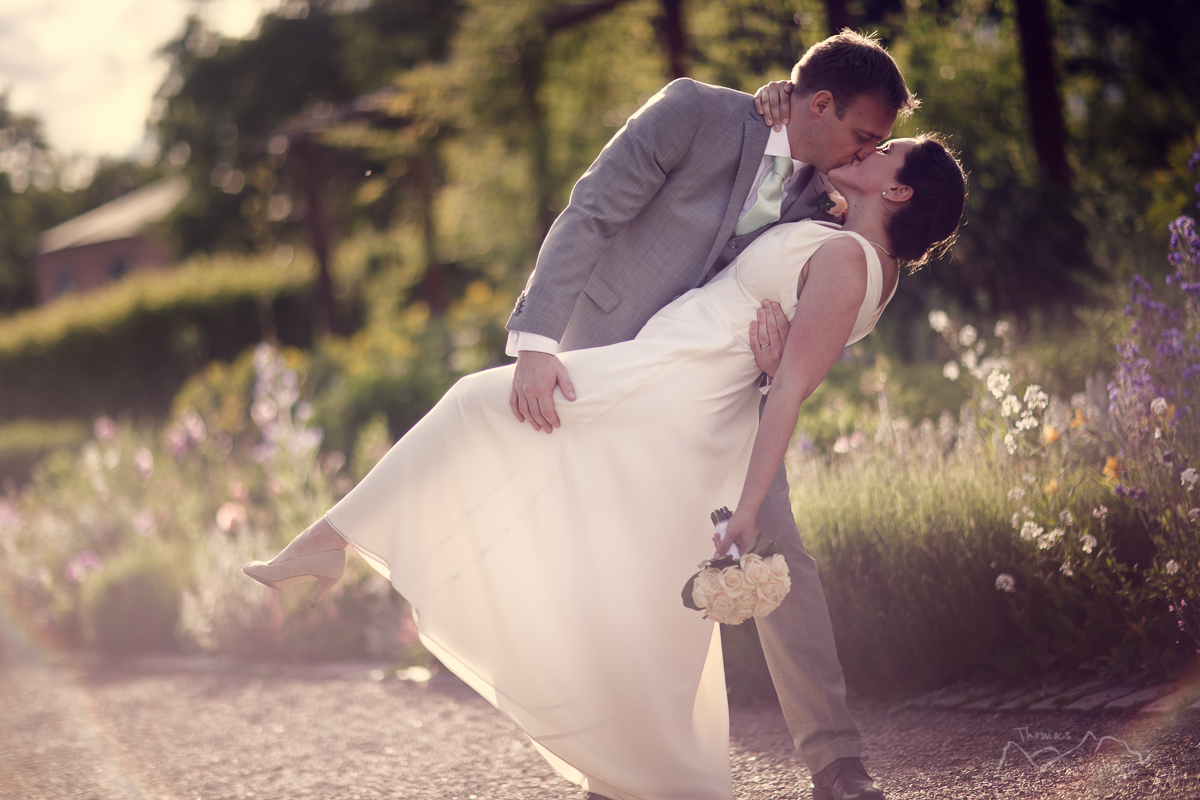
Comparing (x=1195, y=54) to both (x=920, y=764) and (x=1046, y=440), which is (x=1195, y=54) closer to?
(x=1046, y=440)

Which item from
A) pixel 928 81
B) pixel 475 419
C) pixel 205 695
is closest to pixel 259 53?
pixel 928 81

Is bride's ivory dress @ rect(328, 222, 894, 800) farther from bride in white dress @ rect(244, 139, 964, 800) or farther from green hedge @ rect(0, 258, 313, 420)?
green hedge @ rect(0, 258, 313, 420)

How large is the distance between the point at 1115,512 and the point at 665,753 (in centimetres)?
170

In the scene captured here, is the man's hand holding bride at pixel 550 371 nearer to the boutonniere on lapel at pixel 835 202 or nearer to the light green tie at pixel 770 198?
the light green tie at pixel 770 198

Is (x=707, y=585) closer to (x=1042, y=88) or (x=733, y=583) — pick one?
(x=733, y=583)

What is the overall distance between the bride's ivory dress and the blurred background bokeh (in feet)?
3.85

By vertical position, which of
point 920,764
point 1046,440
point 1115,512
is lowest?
point 920,764

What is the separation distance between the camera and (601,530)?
92.1 inches

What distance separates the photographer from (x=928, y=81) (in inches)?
430

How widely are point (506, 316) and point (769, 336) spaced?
773cm

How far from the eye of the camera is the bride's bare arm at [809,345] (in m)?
2.21

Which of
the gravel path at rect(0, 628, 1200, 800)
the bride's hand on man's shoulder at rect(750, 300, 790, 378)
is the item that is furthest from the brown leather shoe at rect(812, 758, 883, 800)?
the bride's hand on man's shoulder at rect(750, 300, 790, 378)

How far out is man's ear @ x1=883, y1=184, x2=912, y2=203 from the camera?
238 centimetres

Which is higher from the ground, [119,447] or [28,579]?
[119,447]
